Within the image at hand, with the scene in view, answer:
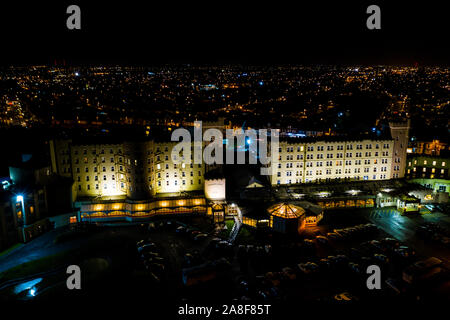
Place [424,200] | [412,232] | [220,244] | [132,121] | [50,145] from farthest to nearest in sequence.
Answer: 1. [132,121]
2. [424,200]
3. [50,145]
4. [412,232]
5. [220,244]

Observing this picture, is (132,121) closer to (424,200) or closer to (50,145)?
(50,145)

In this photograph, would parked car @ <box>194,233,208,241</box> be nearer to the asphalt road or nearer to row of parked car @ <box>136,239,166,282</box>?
row of parked car @ <box>136,239,166,282</box>

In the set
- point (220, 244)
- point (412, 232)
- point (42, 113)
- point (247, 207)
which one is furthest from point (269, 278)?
point (42, 113)

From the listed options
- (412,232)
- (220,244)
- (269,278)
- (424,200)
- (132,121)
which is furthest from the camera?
(132,121)

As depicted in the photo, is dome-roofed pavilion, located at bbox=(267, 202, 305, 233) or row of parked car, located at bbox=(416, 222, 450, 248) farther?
dome-roofed pavilion, located at bbox=(267, 202, 305, 233)

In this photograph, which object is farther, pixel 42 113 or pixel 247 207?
pixel 42 113

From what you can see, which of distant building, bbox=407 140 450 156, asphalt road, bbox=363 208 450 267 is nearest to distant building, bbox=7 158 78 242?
asphalt road, bbox=363 208 450 267
